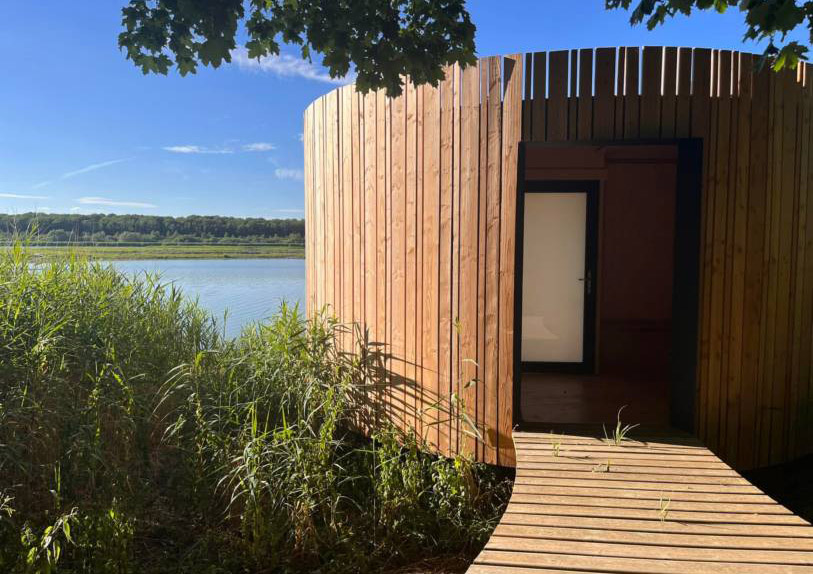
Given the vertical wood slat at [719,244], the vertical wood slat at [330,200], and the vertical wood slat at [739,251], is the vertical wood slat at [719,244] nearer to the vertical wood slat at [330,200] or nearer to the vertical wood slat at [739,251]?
the vertical wood slat at [739,251]

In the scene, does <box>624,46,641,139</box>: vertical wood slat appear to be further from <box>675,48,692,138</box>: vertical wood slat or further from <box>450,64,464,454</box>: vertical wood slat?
<box>450,64,464,454</box>: vertical wood slat

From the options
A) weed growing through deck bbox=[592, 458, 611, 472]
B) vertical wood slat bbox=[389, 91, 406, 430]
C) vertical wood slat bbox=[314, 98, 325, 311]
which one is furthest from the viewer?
vertical wood slat bbox=[314, 98, 325, 311]

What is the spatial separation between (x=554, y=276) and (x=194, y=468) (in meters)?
3.87

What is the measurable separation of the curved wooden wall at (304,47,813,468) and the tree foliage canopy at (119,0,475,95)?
0.42 m

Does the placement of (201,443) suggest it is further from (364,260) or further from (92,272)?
(92,272)

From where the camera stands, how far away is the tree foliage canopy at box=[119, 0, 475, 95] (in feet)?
10.8

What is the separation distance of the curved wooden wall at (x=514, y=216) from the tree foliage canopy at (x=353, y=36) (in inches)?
16.6

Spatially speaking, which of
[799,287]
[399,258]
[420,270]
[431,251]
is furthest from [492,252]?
[799,287]

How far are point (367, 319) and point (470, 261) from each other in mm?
982

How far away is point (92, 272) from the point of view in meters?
4.86

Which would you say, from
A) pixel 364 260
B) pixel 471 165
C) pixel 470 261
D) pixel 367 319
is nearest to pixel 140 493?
pixel 367 319

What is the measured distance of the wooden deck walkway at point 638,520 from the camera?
2.18 meters

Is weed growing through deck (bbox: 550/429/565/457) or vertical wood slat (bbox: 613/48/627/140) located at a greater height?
vertical wood slat (bbox: 613/48/627/140)

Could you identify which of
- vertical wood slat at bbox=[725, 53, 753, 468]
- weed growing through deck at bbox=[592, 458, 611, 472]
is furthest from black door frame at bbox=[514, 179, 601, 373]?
weed growing through deck at bbox=[592, 458, 611, 472]
